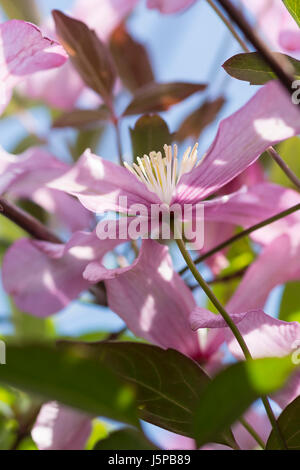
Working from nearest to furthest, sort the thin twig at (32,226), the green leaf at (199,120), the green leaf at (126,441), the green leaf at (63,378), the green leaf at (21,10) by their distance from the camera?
the green leaf at (63,378) < the green leaf at (126,441) < the thin twig at (32,226) < the green leaf at (199,120) < the green leaf at (21,10)

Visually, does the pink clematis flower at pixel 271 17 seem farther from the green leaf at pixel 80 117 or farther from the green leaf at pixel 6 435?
the green leaf at pixel 6 435

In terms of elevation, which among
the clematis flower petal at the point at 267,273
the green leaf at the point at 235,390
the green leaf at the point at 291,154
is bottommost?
the green leaf at the point at 291,154

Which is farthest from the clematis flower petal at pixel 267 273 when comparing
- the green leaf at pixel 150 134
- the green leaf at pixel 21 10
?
the green leaf at pixel 21 10

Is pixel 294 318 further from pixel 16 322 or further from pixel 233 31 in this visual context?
pixel 16 322

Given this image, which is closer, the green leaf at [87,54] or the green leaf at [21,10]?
the green leaf at [87,54]
